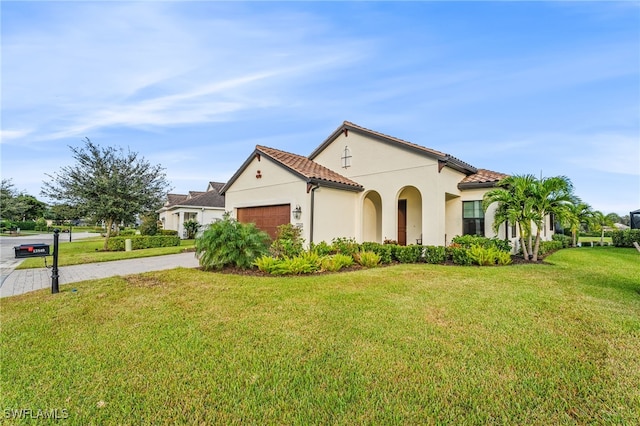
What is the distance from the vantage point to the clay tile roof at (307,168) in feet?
43.4

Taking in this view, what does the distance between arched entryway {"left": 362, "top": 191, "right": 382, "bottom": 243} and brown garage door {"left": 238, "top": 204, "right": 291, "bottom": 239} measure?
13.5 ft

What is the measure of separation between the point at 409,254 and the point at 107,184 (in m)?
17.7

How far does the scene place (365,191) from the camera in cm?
1468

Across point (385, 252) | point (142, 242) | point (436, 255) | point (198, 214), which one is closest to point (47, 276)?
point (142, 242)

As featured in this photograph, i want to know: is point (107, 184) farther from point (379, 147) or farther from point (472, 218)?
point (472, 218)

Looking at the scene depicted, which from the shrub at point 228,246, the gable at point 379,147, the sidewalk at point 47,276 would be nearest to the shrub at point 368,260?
the shrub at point 228,246

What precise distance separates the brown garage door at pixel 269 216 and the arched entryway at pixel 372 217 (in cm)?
410

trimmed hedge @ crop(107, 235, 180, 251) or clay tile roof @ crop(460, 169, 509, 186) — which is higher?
clay tile roof @ crop(460, 169, 509, 186)

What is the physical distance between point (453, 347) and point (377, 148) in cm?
1139

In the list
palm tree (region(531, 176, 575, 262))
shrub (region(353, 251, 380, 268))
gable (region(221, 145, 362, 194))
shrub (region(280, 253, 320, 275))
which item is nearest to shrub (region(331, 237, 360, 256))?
shrub (region(353, 251, 380, 268))

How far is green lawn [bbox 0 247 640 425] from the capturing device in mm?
2799

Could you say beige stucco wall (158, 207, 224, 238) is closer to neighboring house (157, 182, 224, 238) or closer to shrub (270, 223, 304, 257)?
neighboring house (157, 182, 224, 238)

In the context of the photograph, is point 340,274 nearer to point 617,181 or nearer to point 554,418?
point 554,418

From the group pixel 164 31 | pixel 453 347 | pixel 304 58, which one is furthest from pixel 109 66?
pixel 453 347
